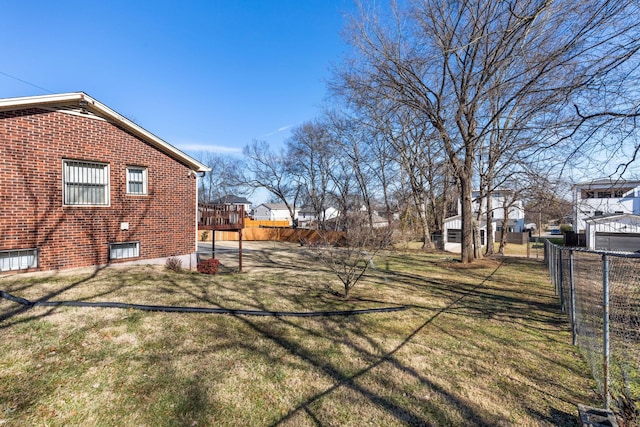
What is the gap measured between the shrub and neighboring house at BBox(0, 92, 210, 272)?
313 mm

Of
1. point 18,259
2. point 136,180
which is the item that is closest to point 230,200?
point 136,180

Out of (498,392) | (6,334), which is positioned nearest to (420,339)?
(498,392)

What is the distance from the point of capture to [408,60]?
12117 mm

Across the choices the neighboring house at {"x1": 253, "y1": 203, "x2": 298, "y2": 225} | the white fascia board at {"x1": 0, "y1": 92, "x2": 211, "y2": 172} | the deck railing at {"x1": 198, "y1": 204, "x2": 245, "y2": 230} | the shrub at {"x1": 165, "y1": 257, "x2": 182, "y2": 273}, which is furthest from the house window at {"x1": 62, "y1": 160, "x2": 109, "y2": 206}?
the neighboring house at {"x1": 253, "y1": 203, "x2": 298, "y2": 225}

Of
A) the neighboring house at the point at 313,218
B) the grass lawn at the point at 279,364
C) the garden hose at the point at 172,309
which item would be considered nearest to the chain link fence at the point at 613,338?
the grass lawn at the point at 279,364

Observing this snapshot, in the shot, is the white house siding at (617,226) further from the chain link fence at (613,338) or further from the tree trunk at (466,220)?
the chain link fence at (613,338)

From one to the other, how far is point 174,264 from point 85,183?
126 inches

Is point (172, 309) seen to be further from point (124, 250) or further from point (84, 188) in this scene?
point (84, 188)

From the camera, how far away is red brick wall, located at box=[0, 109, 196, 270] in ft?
23.5

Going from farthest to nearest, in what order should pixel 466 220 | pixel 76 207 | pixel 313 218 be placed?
pixel 313 218 → pixel 466 220 → pixel 76 207

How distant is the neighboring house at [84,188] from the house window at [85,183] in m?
0.02

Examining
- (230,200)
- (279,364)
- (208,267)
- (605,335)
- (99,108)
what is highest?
(230,200)

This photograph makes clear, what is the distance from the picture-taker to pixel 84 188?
329 inches

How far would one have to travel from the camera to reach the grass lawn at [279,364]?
2902mm
